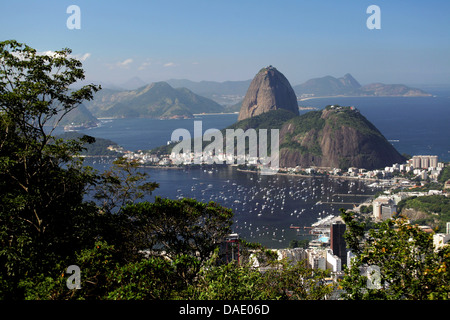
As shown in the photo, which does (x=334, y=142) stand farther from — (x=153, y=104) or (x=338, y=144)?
(x=153, y=104)

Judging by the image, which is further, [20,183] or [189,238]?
[189,238]

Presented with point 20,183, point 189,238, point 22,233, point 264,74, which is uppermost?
point 264,74

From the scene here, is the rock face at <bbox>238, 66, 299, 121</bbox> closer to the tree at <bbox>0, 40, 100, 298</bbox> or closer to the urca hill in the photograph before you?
the urca hill

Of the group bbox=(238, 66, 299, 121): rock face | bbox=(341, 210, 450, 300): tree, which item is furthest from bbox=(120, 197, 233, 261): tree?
bbox=(238, 66, 299, 121): rock face

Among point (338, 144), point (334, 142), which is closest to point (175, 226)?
point (338, 144)

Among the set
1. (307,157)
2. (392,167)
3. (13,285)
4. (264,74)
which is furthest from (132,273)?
(264,74)

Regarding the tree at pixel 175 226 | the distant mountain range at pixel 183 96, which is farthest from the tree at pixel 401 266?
the distant mountain range at pixel 183 96
